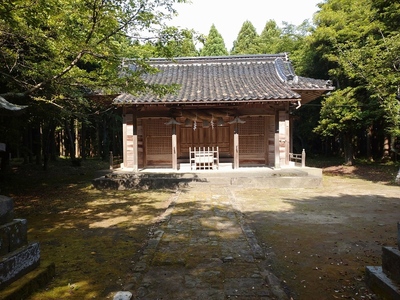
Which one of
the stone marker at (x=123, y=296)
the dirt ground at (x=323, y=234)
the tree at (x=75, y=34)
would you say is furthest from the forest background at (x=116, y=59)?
the dirt ground at (x=323, y=234)

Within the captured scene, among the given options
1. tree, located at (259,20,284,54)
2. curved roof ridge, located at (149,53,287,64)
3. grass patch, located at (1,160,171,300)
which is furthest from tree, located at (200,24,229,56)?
grass patch, located at (1,160,171,300)

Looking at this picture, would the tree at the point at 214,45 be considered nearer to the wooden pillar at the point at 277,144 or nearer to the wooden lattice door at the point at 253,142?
the wooden lattice door at the point at 253,142

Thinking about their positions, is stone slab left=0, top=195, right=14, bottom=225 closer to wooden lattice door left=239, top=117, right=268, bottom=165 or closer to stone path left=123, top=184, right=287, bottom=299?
stone path left=123, top=184, right=287, bottom=299

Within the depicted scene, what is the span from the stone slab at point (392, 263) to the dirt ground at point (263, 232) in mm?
363

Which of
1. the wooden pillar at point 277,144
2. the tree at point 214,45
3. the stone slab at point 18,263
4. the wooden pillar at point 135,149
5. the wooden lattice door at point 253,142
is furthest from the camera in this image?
the tree at point 214,45

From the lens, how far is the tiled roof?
1241cm

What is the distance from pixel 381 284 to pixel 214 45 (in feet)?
123

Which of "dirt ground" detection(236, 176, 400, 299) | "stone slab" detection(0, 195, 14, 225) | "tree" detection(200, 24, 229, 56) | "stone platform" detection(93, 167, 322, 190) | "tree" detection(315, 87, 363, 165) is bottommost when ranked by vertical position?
"dirt ground" detection(236, 176, 400, 299)

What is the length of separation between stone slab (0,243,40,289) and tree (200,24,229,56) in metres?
36.0

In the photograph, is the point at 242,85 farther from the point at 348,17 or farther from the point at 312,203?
the point at 348,17

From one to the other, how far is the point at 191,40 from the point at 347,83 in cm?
1745

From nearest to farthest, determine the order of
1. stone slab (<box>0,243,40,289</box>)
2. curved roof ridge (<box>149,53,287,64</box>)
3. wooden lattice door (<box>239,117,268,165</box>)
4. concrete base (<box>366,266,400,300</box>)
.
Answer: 1. concrete base (<box>366,266,400,300</box>)
2. stone slab (<box>0,243,40,289</box>)
3. wooden lattice door (<box>239,117,268,165</box>)
4. curved roof ridge (<box>149,53,287,64</box>)

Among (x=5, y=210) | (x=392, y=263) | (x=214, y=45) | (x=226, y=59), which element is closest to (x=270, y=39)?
(x=214, y=45)

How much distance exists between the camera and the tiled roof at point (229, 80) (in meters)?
12.4
